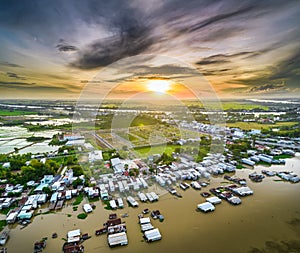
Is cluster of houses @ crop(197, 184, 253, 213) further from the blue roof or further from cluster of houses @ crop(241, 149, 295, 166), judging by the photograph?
the blue roof

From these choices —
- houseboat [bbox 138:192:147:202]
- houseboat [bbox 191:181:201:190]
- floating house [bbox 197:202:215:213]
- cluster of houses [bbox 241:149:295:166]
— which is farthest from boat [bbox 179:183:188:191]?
cluster of houses [bbox 241:149:295:166]

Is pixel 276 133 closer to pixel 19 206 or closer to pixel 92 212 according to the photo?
pixel 92 212

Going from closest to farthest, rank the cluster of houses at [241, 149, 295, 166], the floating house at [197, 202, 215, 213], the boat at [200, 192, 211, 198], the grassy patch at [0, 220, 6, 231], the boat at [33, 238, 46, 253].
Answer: the boat at [33, 238, 46, 253], the grassy patch at [0, 220, 6, 231], the floating house at [197, 202, 215, 213], the boat at [200, 192, 211, 198], the cluster of houses at [241, 149, 295, 166]

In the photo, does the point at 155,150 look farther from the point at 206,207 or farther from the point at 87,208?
the point at 87,208

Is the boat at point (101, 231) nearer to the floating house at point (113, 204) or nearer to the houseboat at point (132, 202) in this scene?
the floating house at point (113, 204)

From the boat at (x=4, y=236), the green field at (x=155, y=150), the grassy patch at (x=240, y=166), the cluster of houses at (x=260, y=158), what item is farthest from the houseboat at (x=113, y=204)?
the cluster of houses at (x=260, y=158)

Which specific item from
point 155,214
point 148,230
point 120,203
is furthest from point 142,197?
point 148,230

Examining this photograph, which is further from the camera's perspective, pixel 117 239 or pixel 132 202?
pixel 132 202

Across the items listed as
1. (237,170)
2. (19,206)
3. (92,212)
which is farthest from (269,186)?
Result: (19,206)
